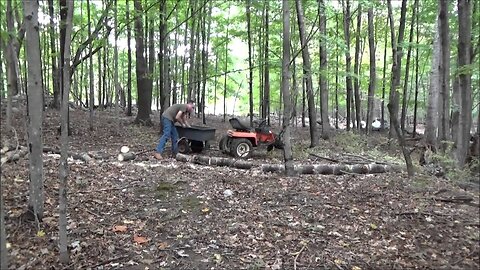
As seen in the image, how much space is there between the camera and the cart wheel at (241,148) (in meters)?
10.1

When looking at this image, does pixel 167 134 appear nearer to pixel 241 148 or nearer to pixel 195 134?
pixel 195 134

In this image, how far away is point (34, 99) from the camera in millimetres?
3920

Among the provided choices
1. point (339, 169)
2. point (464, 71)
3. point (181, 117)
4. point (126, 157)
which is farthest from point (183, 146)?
point (464, 71)

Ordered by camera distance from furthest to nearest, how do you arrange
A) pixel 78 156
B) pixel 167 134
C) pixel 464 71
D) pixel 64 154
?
pixel 167 134
pixel 78 156
pixel 464 71
pixel 64 154

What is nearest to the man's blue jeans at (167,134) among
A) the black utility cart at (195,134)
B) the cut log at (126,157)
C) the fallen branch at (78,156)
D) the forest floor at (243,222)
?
the black utility cart at (195,134)

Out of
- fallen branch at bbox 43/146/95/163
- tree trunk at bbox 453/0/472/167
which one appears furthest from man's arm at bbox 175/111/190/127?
tree trunk at bbox 453/0/472/167

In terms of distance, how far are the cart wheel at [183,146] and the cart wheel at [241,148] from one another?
4.24ft

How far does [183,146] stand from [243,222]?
5.83 meters

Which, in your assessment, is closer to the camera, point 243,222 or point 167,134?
point 243,222

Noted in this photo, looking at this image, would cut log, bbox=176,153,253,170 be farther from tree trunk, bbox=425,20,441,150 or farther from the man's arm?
tree trunk, bbox=425,20,441,150

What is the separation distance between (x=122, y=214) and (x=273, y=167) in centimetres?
376

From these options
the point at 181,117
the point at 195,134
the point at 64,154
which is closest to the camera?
the point at 64,154

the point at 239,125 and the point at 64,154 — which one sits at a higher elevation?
the point at 239,125

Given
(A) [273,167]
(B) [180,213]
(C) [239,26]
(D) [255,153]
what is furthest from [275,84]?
(B) [180,213]
